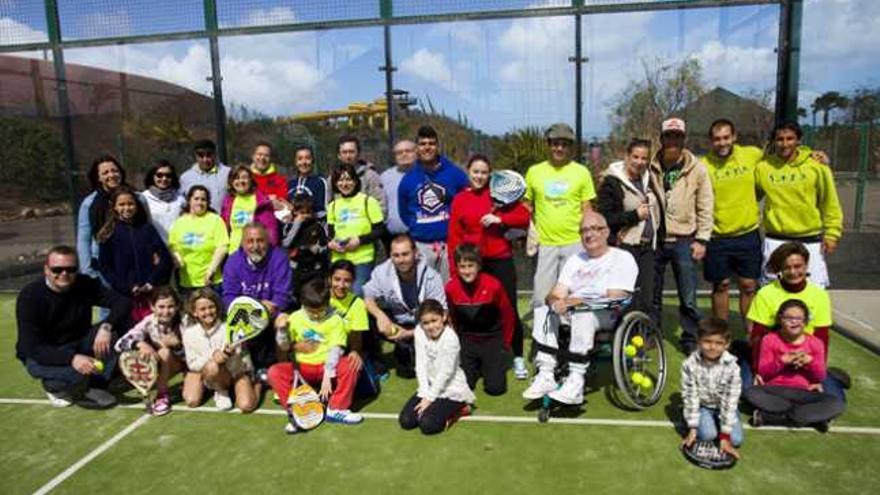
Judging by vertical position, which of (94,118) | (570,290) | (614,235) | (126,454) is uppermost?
(94,118)

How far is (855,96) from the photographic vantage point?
8.88 meters

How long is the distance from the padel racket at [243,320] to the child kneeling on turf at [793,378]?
116 inches

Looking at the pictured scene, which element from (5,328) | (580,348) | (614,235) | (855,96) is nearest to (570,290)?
(580,348)

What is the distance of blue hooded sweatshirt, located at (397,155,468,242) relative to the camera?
457 cm

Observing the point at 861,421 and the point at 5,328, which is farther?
the point at 5,328

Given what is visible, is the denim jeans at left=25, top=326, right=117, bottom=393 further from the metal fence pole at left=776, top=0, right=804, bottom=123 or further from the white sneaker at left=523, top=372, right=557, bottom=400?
the metal fence pole at left=776, top=0, right=804, bottom=123

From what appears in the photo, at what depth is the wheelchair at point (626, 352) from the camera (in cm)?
355

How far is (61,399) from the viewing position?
4.23 metres

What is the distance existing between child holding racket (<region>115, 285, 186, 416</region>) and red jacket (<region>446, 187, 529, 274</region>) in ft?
6.12

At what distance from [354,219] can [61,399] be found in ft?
7.55

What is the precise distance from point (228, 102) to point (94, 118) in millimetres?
1779

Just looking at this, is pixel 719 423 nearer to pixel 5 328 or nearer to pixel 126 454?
pixel 126 454

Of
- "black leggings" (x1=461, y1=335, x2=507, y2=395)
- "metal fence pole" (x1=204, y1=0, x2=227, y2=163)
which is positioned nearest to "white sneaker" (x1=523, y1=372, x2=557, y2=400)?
"black leggings" (x1=461, y1=335, x2=507, y2=395)

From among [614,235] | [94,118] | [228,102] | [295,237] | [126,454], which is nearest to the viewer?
[126,454]
